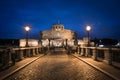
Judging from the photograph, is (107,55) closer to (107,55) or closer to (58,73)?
(107,55)

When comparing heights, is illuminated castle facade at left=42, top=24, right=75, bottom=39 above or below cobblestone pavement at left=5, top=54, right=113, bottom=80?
above

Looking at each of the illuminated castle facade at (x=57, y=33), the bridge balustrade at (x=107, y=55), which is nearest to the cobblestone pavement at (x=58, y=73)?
the bridge balustrade at (x=107, y=55)

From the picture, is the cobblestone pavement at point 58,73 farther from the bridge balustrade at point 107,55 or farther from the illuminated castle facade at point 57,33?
the illuminated castle facade at point 57,33

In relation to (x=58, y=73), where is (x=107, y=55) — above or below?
above

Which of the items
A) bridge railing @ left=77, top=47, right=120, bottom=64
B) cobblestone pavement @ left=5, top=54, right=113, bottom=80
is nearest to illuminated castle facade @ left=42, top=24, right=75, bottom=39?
bridge railing @ left=77, top=47, right=120, bottom=64

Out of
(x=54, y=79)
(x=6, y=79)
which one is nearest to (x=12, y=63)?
(x=6, y=79)

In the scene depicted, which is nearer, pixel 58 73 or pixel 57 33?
pixel 58 73

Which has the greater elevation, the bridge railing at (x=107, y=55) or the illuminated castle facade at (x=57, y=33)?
the illuminated castle facade at (x=57, y=33)

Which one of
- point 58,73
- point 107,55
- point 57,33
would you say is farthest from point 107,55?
point 57,33

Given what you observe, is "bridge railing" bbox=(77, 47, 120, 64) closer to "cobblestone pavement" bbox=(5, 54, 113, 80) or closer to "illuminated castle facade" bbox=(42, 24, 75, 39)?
"cobblestone pavement" bbox=(5, 54, 113, 80)

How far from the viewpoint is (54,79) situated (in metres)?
10.6

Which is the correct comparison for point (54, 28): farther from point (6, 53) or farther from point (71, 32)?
point (6, 53)

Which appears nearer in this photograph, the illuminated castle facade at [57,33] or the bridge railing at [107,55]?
the bridge railing at [107,55]

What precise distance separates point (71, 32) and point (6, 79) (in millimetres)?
131639
